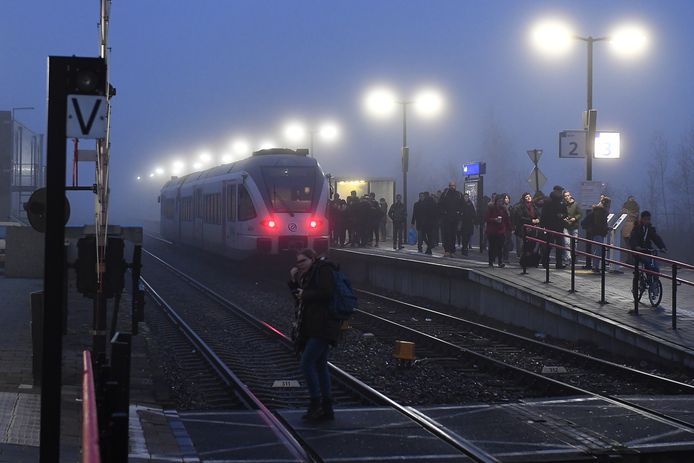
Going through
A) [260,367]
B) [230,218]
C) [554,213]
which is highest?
[554,213]

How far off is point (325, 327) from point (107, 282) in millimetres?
2145

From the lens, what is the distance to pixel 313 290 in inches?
367

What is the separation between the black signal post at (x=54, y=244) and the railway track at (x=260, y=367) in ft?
9.74

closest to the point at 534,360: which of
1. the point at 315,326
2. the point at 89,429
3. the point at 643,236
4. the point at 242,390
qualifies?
the point at 643,236

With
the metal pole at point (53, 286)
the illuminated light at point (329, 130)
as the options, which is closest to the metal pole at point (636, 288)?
the metal pole at point (53, 286)

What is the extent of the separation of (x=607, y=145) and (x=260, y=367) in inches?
526

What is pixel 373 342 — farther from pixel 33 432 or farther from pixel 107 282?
pixel 33 432

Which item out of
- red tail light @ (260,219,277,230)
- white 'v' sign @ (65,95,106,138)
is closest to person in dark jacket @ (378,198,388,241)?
red tail light @ (260,219,277,230)

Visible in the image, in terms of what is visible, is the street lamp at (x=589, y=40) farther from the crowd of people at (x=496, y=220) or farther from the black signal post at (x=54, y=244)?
the black signal post at (x=54, y=244)

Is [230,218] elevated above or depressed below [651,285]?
above

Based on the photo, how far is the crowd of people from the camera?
69.5ft

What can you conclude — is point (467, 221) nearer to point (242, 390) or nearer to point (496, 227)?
point (496, 227)

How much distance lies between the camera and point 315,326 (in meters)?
9.45

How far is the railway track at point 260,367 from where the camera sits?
9.10 m
